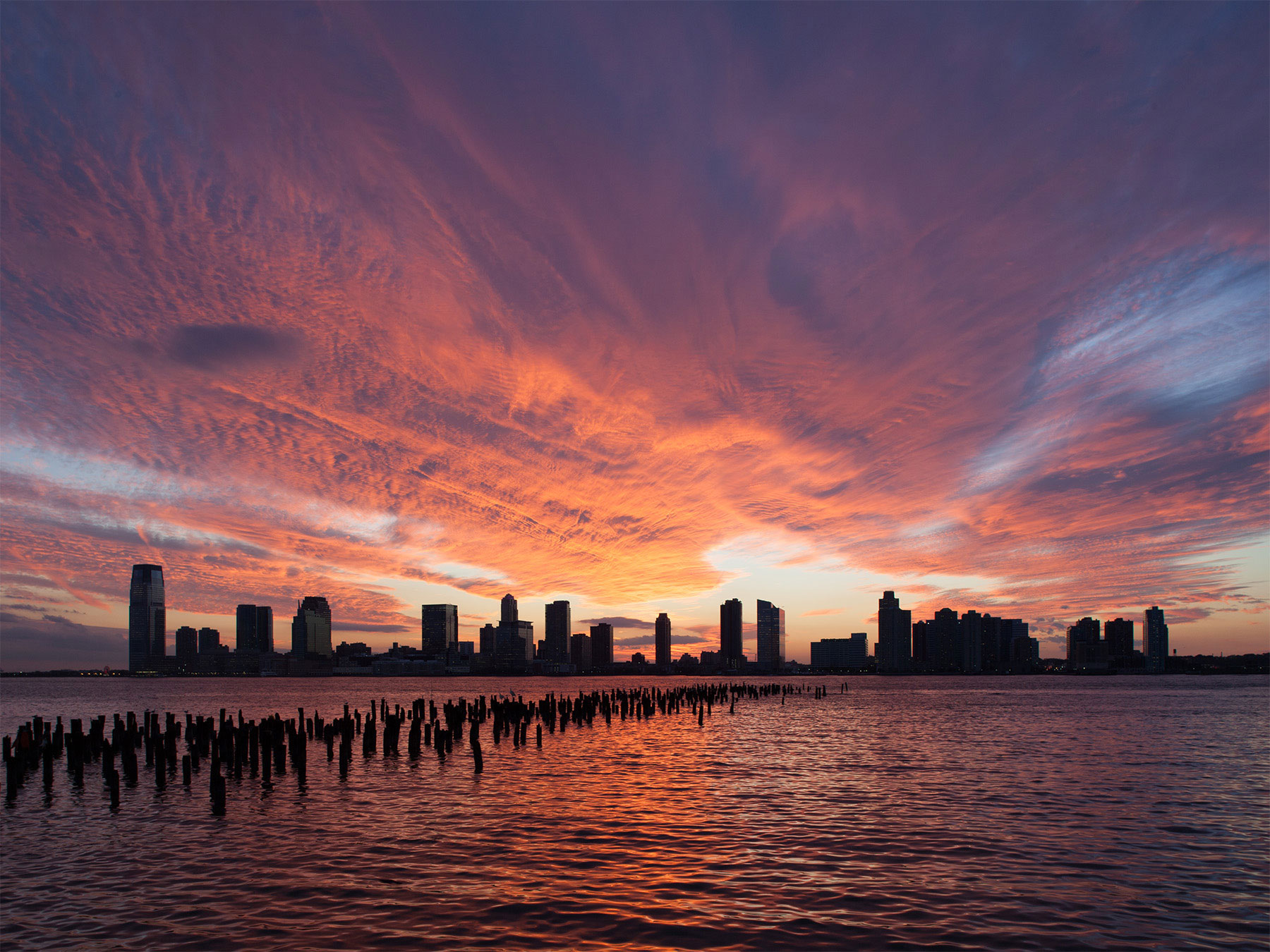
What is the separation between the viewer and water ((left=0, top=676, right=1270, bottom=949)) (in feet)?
41.4

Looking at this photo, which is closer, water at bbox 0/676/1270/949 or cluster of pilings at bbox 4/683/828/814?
water at bbox 0/676/1270/949

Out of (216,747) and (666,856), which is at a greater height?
(216,747)

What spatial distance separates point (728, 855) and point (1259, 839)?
13469 mm

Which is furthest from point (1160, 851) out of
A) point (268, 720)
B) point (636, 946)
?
point (268, 720)

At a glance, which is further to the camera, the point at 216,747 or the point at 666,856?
the point at 216,747

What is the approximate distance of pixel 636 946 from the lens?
1170cm

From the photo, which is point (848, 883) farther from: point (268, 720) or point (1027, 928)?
point (268, 720)

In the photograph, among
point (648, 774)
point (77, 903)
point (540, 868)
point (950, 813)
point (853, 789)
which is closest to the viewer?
point (77, 903)

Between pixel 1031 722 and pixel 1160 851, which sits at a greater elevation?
pixel 1160 851

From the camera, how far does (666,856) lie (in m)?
17.0

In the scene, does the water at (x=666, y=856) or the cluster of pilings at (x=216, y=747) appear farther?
the cluster of pilings at (x=216, y=747)

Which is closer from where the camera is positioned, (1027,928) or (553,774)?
(1027,928)

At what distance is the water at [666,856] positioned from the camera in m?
12.6

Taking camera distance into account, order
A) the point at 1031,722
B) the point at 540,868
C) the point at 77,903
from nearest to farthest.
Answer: the point at 77,903
the point at 540,868
the point at 1031,722
